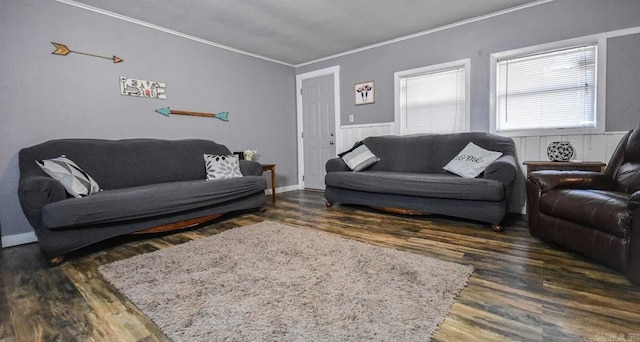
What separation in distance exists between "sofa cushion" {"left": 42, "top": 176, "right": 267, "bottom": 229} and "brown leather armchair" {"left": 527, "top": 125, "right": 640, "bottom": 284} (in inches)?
111

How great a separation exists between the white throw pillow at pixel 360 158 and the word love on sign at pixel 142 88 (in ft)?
8.31

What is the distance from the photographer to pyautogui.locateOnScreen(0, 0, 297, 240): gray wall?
2.70m

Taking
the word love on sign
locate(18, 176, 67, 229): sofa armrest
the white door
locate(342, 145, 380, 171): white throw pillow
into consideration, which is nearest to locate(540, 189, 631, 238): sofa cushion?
locate(342, 145, 380, 171): white throw pillow

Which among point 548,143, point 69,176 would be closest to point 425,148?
point 548,143

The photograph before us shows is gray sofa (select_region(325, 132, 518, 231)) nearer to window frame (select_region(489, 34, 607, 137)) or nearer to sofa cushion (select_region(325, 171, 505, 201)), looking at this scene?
sofa cushion (select_region(325, 171, 505, 201))

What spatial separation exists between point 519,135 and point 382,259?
256 cm

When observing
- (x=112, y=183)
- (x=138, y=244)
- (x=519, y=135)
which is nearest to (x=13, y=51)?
(x=112, y=183)

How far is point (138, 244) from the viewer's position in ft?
8.38

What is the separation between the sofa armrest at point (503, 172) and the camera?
8.88 ft

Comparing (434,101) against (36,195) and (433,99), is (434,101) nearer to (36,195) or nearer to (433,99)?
(433,99)

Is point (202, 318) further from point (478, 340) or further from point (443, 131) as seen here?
point (443, 131)

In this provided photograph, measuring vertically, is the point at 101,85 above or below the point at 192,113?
above

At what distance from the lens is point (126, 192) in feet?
8.18

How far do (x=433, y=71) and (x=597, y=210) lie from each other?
2.76 m
